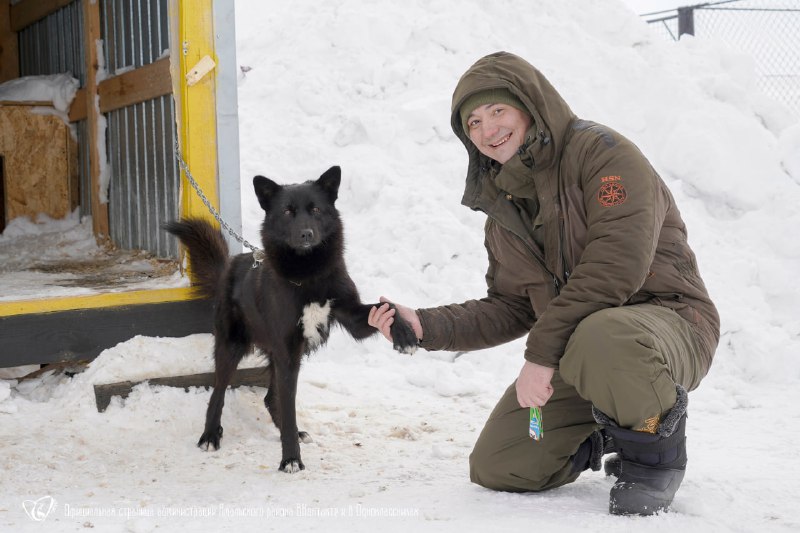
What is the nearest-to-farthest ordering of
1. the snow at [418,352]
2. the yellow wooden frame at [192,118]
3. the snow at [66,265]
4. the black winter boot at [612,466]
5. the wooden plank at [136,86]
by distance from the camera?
1. the snow at [418,352]
2. the black winter boot at [612,466]
3. the yellow wooden frame at [192,118]
4. the snow at [66,265]
5. the wooden plank at [136,86]

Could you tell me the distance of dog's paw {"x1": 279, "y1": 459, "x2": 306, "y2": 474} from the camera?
9.77 ft

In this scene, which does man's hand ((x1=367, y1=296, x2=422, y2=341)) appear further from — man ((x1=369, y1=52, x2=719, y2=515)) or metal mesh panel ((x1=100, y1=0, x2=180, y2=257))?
metal mesh panel ((x1=100, y1=0, x2=180, y2=257))

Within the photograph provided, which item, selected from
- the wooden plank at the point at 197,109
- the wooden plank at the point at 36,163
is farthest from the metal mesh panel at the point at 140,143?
the wooden plank at the point at 36,163

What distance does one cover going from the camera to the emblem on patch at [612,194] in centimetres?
228

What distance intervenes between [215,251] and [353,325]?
96 cm

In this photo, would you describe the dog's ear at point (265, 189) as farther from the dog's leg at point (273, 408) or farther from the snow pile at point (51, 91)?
the snow pile at point (51, 91)

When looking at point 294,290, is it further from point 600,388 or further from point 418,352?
point 418,352

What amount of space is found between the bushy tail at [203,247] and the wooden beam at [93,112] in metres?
2.11

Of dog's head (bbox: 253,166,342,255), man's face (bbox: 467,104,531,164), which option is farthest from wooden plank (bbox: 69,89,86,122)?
man's face (bbox: 467,104,531,164)

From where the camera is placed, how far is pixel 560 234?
2.46 m

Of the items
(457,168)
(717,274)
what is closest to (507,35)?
(457,168)

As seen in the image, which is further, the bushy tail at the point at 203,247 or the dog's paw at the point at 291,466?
the bushy tail at the point at 203,247

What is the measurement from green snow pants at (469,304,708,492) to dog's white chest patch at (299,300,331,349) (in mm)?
810

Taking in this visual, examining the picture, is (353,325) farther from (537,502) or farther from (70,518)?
(70,518)
